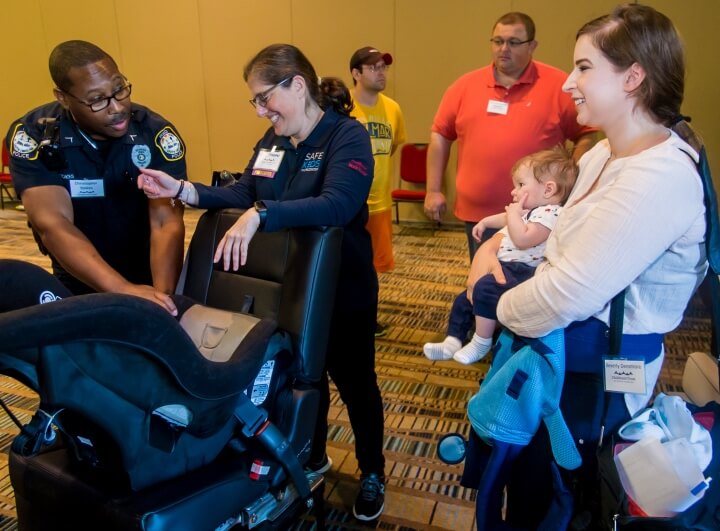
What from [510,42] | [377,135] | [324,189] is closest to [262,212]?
[324,189]

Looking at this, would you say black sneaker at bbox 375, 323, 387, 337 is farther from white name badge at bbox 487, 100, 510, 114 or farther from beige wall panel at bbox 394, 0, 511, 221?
beige wall panel at bbox 394, 0, 511, 221

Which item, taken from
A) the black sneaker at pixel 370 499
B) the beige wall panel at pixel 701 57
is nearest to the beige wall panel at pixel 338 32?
the beige wall panel at pixel 701 57

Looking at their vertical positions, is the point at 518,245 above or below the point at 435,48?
below

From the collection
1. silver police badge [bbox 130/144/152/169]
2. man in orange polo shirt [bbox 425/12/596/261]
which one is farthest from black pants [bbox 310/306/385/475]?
man in orange polo shirt [bbox 425/12/596/261]

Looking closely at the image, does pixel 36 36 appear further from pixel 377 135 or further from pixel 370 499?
pixel 370 499

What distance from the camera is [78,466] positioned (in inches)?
43.5

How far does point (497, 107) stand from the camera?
101 inches

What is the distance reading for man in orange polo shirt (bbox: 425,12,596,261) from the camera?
2.49 meters

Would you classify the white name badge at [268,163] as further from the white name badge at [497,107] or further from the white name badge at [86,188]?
the white name badge at [497,107]

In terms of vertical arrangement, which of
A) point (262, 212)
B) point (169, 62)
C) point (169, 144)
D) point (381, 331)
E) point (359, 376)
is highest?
point (169, 62)

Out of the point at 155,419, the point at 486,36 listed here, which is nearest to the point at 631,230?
the point at 155,419

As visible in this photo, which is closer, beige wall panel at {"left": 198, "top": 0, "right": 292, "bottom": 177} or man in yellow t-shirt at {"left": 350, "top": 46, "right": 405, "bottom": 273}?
man in yellow t-shirt at {"left": 350, "top": 46, "right": 405, "bottom": 273}

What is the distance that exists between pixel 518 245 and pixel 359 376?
661 millimetres

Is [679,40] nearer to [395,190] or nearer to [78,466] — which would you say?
[78,466]
